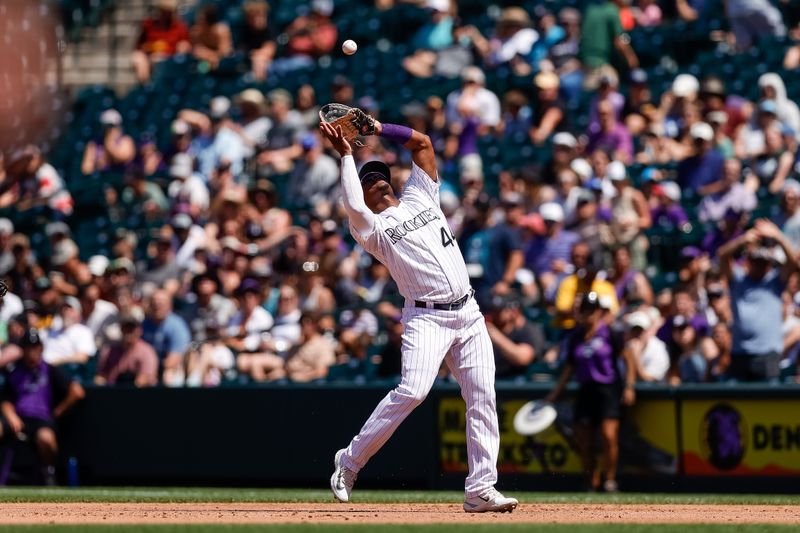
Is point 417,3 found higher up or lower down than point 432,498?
higher up

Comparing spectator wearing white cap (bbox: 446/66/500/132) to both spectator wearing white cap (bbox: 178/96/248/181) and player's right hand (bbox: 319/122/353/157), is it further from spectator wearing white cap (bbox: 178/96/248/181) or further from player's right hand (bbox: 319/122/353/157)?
player's right hand (bbox: 319/122/353/157)

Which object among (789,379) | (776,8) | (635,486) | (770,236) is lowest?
(635,486)

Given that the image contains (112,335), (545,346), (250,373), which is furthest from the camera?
(112,335)

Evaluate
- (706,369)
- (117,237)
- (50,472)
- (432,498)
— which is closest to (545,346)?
(706,369)

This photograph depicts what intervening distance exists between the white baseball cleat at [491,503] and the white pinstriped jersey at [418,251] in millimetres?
1075

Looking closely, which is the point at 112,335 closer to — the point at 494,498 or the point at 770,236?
the point at 770,236

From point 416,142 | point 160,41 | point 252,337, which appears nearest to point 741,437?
point 416,142

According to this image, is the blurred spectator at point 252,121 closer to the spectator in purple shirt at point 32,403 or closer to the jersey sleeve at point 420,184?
the spectator in purple shirt at point 32,403

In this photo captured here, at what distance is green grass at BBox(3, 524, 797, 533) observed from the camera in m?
7.86

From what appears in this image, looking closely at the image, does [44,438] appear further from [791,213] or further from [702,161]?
[791,213]

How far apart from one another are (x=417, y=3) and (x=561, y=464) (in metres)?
7.60

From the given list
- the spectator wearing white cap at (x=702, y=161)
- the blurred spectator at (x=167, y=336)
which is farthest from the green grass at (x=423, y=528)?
the blurred spectator at (x=167, y=336)

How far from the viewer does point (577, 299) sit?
12938mm

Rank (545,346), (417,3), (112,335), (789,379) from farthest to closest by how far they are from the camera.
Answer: (417,3), (112,335), (545,346), (789,379)
